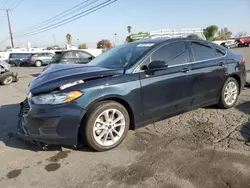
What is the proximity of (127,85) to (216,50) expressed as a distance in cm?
239

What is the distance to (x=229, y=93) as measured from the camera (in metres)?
4.80

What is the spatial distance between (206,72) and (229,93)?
100cm

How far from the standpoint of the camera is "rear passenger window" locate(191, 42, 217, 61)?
419 cm

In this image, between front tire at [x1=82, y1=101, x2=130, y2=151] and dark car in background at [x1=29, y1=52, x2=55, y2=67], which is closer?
front tire at [x1=82, y1=101, x2=130, y2=151]

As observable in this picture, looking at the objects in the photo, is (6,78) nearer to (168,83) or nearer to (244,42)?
(168,83)

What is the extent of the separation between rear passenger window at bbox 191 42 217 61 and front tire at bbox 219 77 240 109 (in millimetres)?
707

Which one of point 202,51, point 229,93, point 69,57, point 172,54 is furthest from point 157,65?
point 69,57

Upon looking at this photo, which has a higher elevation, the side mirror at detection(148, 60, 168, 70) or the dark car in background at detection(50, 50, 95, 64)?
the dark car in background at detection(50, 50, 95, 64)

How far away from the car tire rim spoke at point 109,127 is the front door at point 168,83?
453mm

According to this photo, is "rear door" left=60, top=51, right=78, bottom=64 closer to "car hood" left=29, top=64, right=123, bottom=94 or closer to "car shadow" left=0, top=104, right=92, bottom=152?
"car shadow" left=0, top=104, right=92, bottom=152

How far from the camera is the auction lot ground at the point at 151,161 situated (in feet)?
8.34

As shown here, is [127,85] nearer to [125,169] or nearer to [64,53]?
[125,169]

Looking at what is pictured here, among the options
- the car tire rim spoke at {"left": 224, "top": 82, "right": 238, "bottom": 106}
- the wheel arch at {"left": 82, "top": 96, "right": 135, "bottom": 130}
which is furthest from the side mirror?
the car tire rim spoke at {"left": 224, "top": 82, "right": 238, "bottom": 106}

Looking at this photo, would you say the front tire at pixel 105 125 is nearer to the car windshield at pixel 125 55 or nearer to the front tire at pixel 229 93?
the car windshield at pixel 125 55
